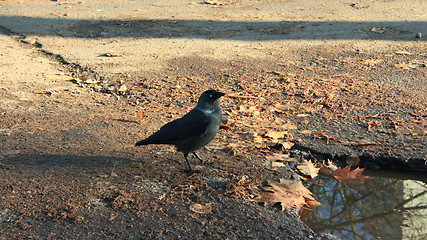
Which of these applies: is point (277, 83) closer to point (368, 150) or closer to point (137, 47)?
point (368, 150)

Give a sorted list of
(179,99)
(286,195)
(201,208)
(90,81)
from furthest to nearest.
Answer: (90,81), (179,99), (286,195), (201,208)

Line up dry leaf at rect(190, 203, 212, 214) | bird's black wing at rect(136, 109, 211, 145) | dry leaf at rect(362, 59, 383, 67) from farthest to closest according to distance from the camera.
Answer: dry leaf at rect(362, 59, 383, 67), bird's black wing at rect(136, 109, 211, 145), dry leaf at rect(190, 203, 212, 214)

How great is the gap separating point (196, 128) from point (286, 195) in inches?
34.8

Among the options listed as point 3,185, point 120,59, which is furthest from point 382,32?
A: point 3,185

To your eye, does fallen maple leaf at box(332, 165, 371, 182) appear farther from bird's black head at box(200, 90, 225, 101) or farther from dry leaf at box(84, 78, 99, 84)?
dry leaf at box(84, 78, 99, 84)

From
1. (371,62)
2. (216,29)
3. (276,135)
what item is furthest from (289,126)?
(216,29)

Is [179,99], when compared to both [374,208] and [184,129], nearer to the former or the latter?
[184,129]

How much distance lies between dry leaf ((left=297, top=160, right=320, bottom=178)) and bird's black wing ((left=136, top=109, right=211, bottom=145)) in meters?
1.00

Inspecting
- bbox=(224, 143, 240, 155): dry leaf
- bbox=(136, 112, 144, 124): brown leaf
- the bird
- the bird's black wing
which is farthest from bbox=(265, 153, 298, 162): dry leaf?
bbox=(136, 112, 144, 124): brown leaf

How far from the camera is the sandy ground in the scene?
395 centimetres

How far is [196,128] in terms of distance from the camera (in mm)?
4438

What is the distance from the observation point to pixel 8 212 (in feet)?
12.8

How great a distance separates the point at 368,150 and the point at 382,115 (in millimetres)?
930

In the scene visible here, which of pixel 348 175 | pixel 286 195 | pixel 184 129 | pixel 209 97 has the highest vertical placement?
pixel 209 97
